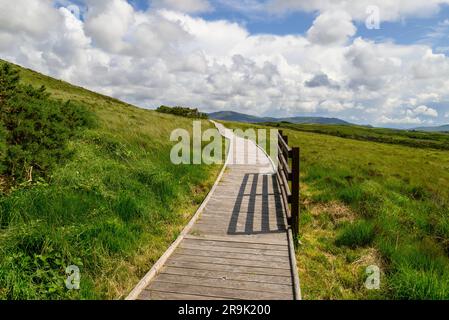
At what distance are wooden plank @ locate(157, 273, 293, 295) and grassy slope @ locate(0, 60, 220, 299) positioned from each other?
618 millimetres

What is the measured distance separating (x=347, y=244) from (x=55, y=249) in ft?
18.6

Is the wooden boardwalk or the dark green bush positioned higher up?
the dark green bush

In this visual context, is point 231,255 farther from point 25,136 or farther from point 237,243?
point 25,136

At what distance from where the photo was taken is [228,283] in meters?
5.05

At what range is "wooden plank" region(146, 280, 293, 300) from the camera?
4.70m

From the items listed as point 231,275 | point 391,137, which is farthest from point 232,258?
point 391,137

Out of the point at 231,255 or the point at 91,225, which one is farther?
the point at 231,255

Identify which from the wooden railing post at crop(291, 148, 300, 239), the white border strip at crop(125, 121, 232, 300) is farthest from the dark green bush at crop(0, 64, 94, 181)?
the wooden railing post at crop(291, 148, 300, 239)

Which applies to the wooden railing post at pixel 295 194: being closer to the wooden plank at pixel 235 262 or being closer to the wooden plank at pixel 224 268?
the wooden plank at pixel 235 262

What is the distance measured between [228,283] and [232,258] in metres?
0.90

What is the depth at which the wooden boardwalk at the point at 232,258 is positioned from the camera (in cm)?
482

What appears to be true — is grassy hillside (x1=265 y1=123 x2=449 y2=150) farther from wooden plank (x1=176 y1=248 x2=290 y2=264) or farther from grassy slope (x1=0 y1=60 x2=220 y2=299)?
wooden plank (x1=176 y1=248 x2=290 y2=264)

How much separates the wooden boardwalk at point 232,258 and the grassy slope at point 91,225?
17.7 inches
